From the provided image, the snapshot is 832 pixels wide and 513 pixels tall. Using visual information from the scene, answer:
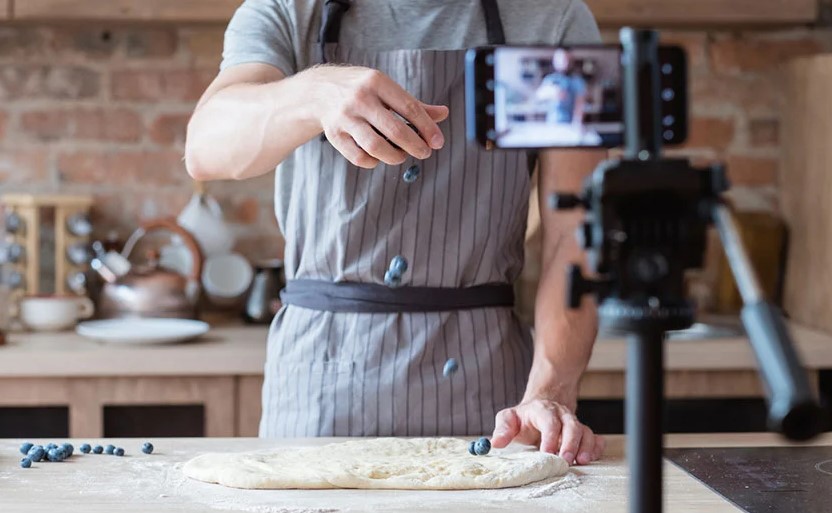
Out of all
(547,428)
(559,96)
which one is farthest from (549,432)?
(559,96)

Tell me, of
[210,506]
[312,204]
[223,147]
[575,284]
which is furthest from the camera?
[312,204]

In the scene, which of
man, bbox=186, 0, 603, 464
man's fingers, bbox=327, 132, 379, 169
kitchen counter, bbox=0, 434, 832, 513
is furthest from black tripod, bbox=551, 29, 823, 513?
man, bbox=186, 0, 603, 464

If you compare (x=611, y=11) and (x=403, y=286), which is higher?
(x=611, y=11)

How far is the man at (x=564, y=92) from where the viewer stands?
28.1 inches

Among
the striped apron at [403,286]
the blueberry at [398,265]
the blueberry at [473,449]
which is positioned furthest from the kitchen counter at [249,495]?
the blueberry at [398,265]

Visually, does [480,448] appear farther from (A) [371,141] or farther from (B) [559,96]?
(B) [559,96]

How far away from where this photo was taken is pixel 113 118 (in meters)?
2.80

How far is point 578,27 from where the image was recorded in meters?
1.73

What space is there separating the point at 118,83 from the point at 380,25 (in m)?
1.30

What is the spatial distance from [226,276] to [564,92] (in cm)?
210

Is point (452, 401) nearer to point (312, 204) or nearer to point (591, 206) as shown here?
point (312, 204)

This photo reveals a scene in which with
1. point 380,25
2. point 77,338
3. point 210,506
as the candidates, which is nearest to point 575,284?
point 210,506

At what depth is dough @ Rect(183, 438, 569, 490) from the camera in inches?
45.3

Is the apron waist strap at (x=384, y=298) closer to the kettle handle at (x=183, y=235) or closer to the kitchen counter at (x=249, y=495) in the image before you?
the kitchen counter at (x=249, y=495)
